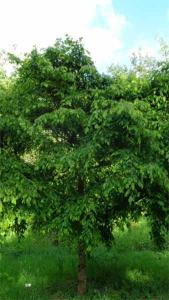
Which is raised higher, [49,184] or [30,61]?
[30,61]

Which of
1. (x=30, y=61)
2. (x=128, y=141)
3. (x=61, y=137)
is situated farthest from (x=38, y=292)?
(x=30, y=61)

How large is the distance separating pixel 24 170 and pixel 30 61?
2199 millimetres

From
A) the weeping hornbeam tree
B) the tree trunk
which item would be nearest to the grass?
the tree trunk

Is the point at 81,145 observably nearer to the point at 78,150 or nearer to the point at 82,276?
the point at 78,150

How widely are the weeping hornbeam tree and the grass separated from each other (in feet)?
3.15

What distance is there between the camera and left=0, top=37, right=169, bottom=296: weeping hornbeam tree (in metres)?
8.29

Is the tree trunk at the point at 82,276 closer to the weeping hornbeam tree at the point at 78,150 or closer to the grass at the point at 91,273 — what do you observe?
the weeping hornbeam tree at the point at 78,150

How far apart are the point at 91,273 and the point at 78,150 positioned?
433cm

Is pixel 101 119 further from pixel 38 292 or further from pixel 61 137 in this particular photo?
pixel 38 292

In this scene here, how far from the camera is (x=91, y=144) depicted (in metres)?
8.52

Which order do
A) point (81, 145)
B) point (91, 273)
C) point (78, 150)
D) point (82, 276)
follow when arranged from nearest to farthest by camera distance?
point (78, 150) → point (81, 145) → point (82, 276) → point (91, 273)

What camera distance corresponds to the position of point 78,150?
8.64 meters

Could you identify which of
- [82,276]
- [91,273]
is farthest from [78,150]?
[91,273]

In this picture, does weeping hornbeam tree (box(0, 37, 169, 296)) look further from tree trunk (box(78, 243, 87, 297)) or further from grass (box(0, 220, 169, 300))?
grass (box(0, 220, 169, 300))
